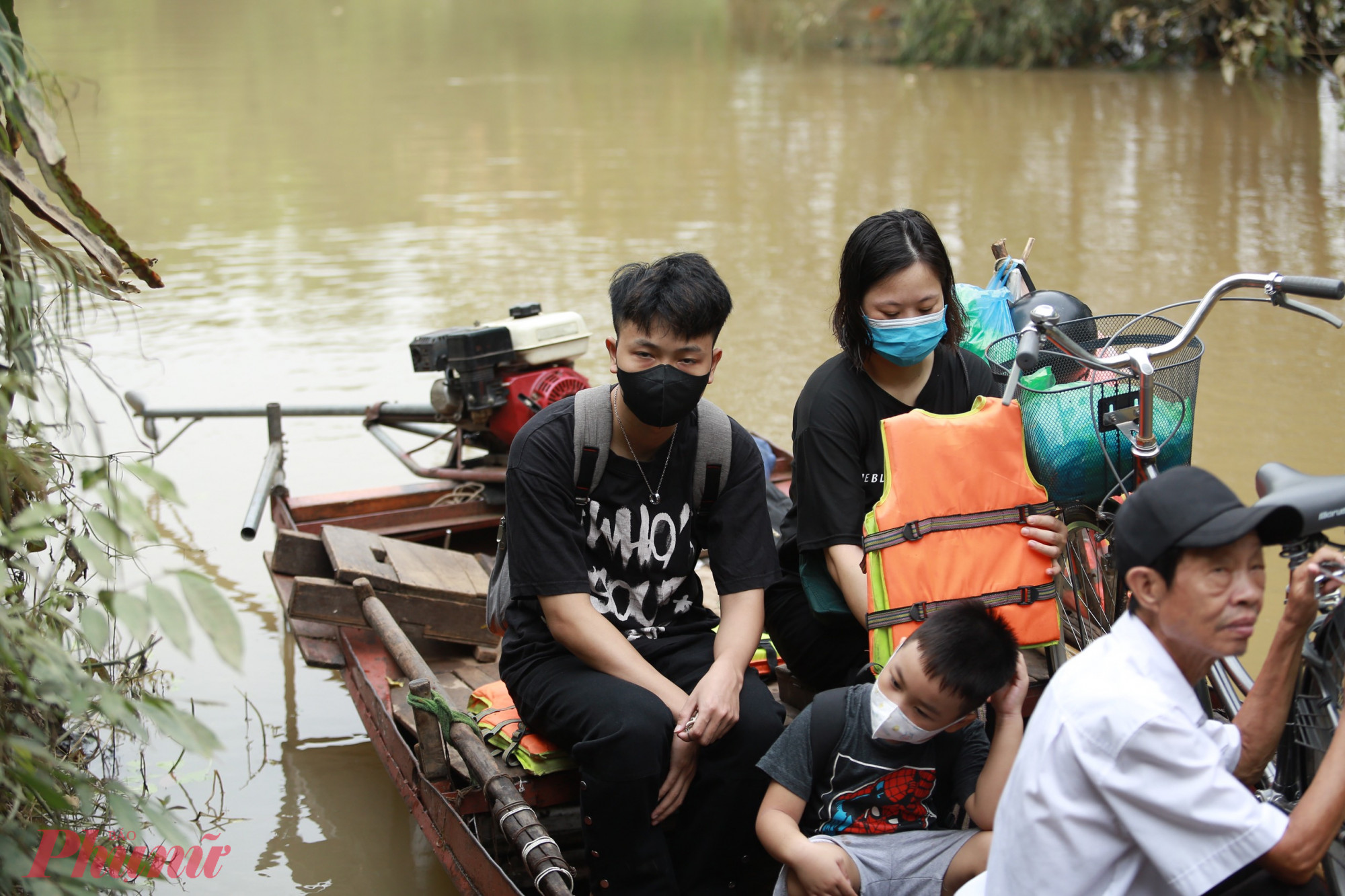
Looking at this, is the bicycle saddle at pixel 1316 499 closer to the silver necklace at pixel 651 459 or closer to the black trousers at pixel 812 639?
the black trousers at pixel 812 639

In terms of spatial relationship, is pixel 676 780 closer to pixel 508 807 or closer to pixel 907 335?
pixel 508 807

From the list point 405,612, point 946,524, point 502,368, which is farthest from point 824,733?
point 502,368

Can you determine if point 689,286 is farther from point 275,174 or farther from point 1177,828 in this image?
point 275,174

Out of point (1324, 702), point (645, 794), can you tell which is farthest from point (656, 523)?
point (1324, 702)

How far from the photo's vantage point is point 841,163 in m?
14.5

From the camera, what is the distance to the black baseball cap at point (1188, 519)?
5.75ft

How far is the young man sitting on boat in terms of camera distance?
268 cm

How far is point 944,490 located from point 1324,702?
89 cm

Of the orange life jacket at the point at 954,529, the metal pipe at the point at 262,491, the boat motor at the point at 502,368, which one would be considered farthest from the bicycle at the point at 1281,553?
the metal pipe at the point at 262,491

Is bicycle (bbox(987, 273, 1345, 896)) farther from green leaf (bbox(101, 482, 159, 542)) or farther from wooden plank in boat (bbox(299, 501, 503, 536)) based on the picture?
wooden plank in boat (bbox(299, 501, 503, 536))

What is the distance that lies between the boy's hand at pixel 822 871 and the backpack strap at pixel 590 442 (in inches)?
37.3

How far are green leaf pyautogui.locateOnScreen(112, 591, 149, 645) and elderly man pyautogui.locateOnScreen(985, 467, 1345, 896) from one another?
1.25 m

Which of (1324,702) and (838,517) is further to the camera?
(838,517)

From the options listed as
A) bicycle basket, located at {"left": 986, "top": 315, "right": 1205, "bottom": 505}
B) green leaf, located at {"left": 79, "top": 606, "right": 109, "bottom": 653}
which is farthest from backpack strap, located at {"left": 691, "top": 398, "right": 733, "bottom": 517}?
green leaf, located at {"left": 79, "top": 606, "right": 109, "bottom": 653}
